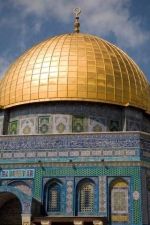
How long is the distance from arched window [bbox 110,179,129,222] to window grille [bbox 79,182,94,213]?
78 centimetres

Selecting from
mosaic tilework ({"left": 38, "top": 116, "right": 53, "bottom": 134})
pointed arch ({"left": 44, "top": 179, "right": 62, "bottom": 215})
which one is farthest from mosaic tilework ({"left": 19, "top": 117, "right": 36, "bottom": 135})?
pointed arch ({"left": 44, "top": 179, "right": 62, "bottom": 215})

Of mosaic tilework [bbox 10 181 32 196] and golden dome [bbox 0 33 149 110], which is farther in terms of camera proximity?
golden dome [bbox 0 33 149 110]

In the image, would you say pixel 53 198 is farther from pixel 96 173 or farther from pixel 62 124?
pixel 62 124

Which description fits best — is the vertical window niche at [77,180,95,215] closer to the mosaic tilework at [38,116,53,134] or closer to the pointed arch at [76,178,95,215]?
the pointed arch at [76,178,95,215]

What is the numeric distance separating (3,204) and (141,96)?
336 inches

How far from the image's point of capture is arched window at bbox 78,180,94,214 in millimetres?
16828

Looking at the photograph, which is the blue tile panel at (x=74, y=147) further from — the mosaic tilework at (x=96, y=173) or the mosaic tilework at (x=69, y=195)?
the mosaic tilework at (x=69, y=195)

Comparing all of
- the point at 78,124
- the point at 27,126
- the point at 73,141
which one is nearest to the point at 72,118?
the point at 78,124

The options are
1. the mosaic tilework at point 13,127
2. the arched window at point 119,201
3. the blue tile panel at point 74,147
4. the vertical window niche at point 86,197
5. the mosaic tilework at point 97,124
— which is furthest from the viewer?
the mosaic tilework at point 13,127

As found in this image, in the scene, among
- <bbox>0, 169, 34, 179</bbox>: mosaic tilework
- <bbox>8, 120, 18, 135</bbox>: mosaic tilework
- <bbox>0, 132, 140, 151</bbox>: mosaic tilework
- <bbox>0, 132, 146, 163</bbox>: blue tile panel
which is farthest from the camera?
<bbox>8, 120, 18, 135</bbox>: mosaic tilework

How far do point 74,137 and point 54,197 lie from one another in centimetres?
256

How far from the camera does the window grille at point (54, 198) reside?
17031mm

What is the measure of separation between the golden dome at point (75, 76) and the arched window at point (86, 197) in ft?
15.6

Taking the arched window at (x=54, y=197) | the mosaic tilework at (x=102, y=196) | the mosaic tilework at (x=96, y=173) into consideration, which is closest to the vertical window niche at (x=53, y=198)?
the arched window at (x=54, y=197)
